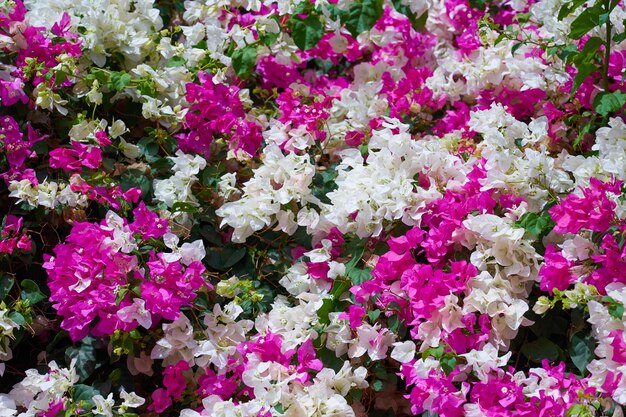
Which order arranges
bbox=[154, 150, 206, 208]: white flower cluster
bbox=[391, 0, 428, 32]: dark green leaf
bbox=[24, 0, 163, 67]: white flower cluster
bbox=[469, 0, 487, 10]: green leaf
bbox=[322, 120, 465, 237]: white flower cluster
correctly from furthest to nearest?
bbox=[469, 0, 487, 10]: green leaf
bbox=[391, 0, 428, 32]: dark green leaf
bbox=[24, 0, 163, 67]: white flower cluster
bbox=[154, 150, 206, 208]: white flower cluster
bbox=[322, 120, 465, 237]: white flower cluster

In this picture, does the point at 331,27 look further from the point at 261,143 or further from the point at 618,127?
the point at 618,127

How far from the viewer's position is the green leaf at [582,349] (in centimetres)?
158

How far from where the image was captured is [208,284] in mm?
1775

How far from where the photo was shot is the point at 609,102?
1.82 metres

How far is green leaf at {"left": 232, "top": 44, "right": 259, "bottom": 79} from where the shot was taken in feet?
7.12

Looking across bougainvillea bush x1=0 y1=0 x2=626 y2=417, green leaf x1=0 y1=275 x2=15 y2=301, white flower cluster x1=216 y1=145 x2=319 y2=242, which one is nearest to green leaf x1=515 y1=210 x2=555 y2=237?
bougainvillea bush x1=0 y1=0 x2=626 y2=417

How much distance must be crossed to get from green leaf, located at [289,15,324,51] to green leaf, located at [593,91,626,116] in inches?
28.4

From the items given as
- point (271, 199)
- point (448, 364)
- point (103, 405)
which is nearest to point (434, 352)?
point (448, 364)

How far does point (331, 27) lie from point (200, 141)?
516mm

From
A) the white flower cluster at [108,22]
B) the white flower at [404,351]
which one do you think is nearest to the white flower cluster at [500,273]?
the white flower at [404,351]

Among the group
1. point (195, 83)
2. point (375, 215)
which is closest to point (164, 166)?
point (195, 83)

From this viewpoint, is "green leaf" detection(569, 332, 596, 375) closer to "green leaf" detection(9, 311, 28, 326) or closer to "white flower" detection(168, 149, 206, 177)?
"white flower" detection(168, 149, 206, 177)

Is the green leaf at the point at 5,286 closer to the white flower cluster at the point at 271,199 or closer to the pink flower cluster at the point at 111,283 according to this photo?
the pink flower cluster at the point at 111,283

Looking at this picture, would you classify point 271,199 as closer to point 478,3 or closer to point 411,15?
point 411,15
